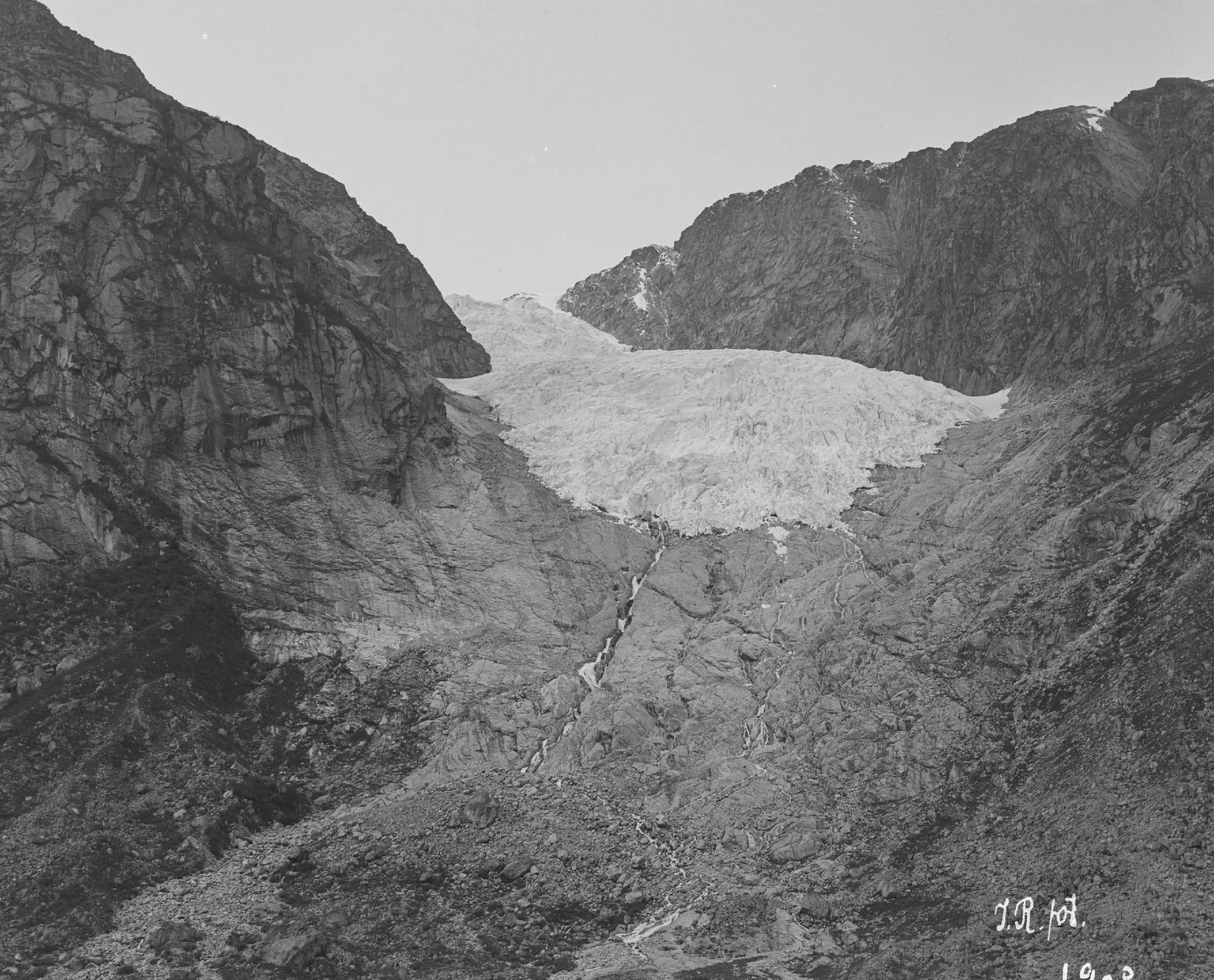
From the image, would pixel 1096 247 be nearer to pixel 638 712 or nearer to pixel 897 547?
pixel 897 547

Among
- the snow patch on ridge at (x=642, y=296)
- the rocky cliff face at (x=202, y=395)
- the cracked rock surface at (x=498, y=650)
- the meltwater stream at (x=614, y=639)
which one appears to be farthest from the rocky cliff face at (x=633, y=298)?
the meltwater stream at (x=614, y=639)

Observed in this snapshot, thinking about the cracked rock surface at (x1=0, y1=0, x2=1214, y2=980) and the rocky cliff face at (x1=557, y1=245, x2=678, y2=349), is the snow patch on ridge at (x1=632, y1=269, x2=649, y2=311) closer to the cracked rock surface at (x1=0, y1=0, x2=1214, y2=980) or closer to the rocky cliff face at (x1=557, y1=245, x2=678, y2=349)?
the rocky cliff face at (x1=557, y1=245, x2=678, y2=349)

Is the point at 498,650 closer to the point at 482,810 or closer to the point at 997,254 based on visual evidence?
the point at 482,810

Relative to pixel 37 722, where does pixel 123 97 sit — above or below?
above

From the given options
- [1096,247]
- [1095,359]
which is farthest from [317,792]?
[1096,247]

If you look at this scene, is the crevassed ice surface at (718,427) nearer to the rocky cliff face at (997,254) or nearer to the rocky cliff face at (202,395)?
the rocky cliff face at (202,395)

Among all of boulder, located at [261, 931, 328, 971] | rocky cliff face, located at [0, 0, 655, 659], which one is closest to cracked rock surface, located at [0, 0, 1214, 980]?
boulder, located at [261, 931, 328, 971]
